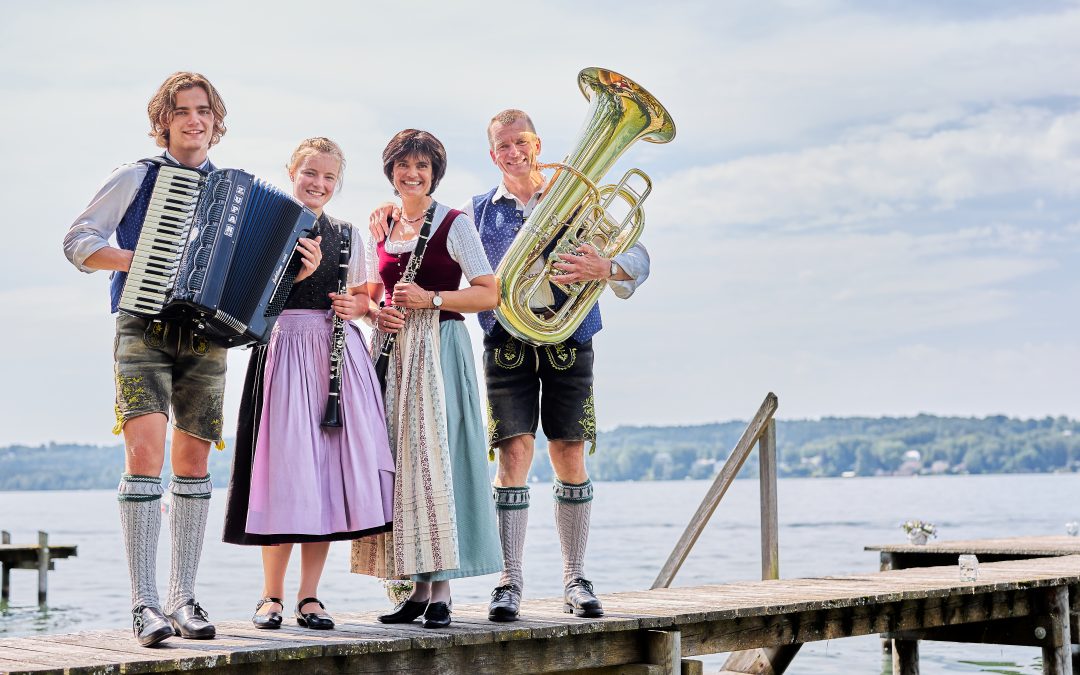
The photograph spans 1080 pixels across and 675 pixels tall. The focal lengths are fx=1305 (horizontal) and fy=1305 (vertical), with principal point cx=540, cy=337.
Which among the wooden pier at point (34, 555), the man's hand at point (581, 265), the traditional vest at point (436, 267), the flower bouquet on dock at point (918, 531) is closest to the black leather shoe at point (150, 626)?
the traditional vest at point (436, 267)

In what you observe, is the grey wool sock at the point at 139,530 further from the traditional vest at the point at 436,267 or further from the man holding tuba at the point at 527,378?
the man holding tuba at the point at 527,378

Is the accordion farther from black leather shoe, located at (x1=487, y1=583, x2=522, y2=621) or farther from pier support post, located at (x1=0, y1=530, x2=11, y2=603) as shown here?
pier support post, located at (x1=0, y1=530, x2=11, y2=603)

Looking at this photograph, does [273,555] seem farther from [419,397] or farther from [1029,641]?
[1029,641]

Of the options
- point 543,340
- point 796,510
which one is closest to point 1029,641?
point 543,340

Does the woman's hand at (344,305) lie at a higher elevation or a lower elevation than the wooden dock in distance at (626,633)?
higher

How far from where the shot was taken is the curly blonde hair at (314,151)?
14.8ft

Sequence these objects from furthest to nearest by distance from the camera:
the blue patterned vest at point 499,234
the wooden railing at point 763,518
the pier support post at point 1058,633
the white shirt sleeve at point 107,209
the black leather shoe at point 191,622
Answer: the wooden railing at point 763,518
the pier support post at point 1058,633
the blue patterned vest at point 499,234
the black leather shoe at point 191,622
the white shirt sleeve at point 107,209

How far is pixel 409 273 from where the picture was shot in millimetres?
4582

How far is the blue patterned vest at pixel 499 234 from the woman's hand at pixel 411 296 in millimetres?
450

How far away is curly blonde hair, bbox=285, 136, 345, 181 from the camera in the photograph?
14.8 feet

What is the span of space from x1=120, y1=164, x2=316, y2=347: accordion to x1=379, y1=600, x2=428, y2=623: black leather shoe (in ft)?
4.04

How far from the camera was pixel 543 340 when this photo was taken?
4.78m

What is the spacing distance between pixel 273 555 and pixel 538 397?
3.79ft

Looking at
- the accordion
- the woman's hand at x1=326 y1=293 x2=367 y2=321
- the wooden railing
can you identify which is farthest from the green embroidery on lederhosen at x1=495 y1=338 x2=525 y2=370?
the wooden railing
